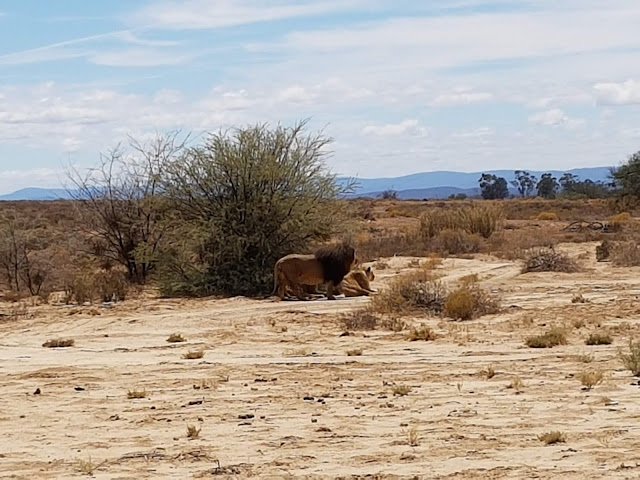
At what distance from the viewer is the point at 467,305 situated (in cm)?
1884

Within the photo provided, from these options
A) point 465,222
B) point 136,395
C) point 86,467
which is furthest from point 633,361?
point 465,222

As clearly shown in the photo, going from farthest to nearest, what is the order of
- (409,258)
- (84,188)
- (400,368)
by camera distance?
(409,258), (84,188), (400,368)

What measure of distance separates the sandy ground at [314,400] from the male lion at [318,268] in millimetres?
3226

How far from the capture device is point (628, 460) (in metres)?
8.09

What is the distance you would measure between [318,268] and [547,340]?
28.2 feet

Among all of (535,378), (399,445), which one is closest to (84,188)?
(535,378)

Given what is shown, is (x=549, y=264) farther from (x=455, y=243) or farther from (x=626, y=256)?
(x=455, y=243)

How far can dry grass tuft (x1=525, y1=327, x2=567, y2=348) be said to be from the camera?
15.1m

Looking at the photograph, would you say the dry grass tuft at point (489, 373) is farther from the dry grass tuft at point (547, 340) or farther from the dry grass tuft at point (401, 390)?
the dry grass tuft at point (547, 340)

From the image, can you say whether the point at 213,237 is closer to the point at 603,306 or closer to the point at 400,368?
the point at 603,306

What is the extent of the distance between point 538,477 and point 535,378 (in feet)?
15.3

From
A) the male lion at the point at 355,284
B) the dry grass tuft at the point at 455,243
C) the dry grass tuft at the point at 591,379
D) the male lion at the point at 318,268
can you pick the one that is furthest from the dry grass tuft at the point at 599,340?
the dry grass tuft at the point at 455,243

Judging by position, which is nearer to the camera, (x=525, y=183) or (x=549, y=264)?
(x=549, y=264)

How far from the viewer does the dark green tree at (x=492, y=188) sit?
11681 centimetres
